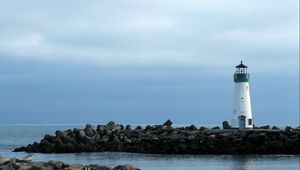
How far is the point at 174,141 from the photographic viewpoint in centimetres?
3672

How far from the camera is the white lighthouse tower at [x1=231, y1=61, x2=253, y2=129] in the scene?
39.6 m

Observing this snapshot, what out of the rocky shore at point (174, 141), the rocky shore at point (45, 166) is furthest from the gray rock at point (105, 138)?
the rocky shore at point (45, 166)

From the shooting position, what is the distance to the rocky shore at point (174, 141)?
35.5 metres

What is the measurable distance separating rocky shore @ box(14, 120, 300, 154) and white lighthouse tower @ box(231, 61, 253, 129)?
2.74ft

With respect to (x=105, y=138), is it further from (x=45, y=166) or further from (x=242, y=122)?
(x=45, y=166)

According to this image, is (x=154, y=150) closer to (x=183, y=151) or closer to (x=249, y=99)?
(x=183, y=151)

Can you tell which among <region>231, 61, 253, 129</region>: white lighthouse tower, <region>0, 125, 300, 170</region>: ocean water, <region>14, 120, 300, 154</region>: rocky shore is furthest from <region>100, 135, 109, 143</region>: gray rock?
<region>231, 61, 253, 129</region>: white lighthouse tower

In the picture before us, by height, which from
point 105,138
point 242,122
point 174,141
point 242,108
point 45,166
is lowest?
point 45,166

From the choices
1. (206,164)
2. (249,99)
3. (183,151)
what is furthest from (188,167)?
(249,99)

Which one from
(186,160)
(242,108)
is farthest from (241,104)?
(186,160)

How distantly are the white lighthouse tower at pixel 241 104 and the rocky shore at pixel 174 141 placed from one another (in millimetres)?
835

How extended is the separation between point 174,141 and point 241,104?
5075 millimetres

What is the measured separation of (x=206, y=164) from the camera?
31.8 m

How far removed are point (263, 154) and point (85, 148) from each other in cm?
908
